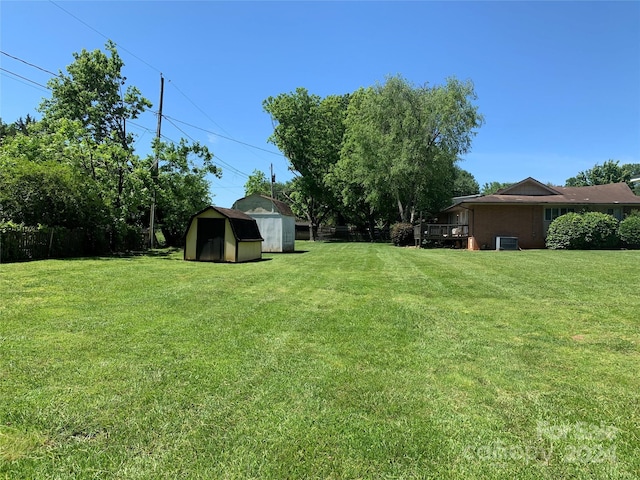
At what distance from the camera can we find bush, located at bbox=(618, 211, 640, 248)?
22438 millimetres

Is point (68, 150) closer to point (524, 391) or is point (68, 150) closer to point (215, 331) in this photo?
point (215, 331)

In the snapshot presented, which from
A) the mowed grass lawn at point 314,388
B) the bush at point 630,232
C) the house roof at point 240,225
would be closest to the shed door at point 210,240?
the house roof at point 240,225

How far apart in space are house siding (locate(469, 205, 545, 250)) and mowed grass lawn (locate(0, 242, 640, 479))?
18798mm

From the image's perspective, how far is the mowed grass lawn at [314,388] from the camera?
8.43ft

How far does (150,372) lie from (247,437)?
1.58 metres

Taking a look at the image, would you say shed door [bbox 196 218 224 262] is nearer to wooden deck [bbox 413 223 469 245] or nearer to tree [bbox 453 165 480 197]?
wooden deck [bbox 413 223 469 245]

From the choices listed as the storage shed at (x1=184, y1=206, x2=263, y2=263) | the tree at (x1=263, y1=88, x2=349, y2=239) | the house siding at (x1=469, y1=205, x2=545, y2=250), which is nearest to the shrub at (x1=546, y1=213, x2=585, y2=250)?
the house siding at (x1=469, y1=205, x2=545, y2=250)

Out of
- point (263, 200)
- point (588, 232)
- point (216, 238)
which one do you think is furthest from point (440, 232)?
point (216, 238)

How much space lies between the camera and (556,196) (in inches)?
1066

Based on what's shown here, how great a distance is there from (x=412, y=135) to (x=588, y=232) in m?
13.7

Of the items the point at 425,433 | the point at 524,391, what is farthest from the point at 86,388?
the point at 524,391

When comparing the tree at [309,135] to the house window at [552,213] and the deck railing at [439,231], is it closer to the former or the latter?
the deck railing at [439,231]

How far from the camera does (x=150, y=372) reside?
389 cm

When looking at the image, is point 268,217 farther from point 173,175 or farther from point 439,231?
point 439,231
